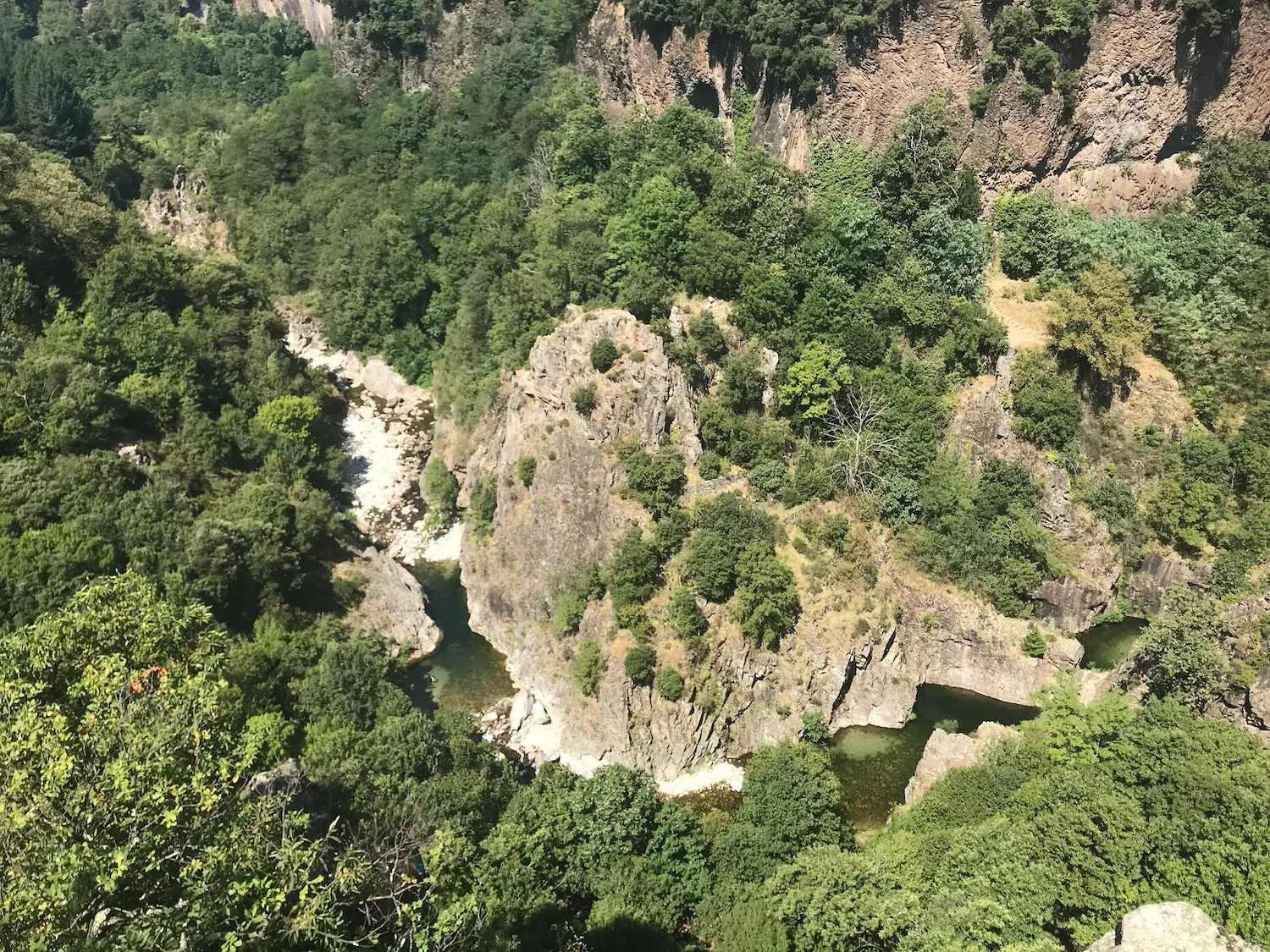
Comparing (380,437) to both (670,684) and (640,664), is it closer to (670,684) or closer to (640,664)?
(640,664)

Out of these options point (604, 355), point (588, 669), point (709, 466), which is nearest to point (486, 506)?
point (604, 355)

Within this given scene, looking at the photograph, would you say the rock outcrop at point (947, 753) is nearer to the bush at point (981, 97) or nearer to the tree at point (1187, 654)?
the tree at point (1187, 654)

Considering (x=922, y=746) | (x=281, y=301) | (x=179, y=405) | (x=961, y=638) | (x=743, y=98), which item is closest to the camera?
(x=922, y=746)

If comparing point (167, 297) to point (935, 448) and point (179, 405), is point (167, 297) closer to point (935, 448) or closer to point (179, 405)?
point (179, 405)

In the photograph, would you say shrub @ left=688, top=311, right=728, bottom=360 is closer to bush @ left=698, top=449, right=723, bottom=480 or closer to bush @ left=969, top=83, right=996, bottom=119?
bush @ left=698, top=449, right=723, bottom=480

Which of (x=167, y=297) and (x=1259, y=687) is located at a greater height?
(x=167, y=297)

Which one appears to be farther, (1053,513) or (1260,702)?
(1053,513)

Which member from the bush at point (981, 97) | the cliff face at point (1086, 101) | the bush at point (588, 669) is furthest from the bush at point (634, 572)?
the bush at point (981, 97)

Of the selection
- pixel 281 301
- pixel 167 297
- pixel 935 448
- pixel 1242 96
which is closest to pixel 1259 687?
pixel 935 448
